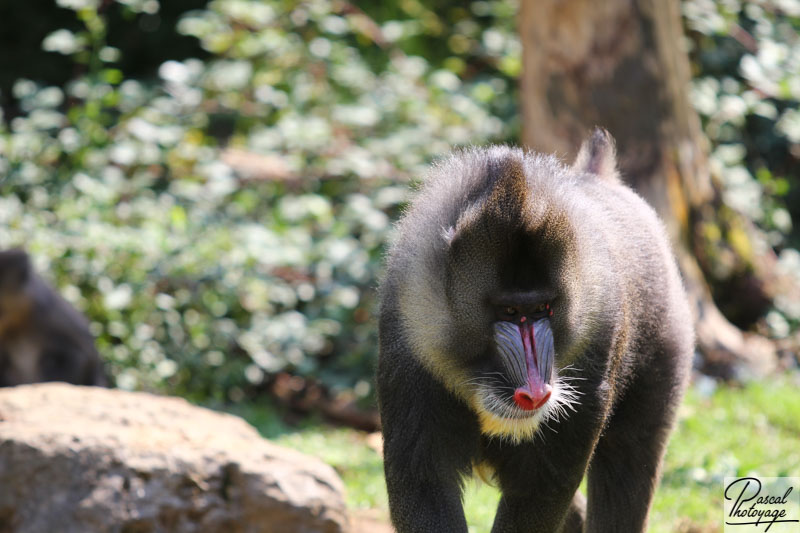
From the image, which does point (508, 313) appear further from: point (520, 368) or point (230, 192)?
point (230, 192)

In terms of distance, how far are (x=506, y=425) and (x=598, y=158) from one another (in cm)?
141

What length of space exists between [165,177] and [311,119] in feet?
4.26

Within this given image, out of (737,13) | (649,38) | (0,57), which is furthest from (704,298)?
(0,57)

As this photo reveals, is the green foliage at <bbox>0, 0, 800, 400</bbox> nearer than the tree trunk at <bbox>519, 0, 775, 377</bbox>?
No

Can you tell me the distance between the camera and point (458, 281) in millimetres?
2838

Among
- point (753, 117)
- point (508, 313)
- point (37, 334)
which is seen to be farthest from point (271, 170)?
point (508, 313)

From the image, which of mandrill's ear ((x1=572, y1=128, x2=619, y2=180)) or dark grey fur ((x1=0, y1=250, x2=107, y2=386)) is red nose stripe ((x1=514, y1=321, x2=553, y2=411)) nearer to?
mandrill's ear ((x1=572, y1=128, x2=619, y2=180))

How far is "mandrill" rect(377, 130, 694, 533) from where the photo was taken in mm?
2779

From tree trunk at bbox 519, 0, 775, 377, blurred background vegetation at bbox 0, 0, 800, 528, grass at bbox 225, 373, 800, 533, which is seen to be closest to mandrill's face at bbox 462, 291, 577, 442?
grass at bbox 225, 373, 800, 533

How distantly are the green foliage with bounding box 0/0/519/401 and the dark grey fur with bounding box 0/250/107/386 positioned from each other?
328mm

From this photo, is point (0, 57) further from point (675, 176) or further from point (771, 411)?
point (771, 411)

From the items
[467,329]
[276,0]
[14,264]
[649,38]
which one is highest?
[467,329]

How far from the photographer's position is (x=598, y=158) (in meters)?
3.85

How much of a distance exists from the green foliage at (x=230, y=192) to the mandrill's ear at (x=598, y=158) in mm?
3439
